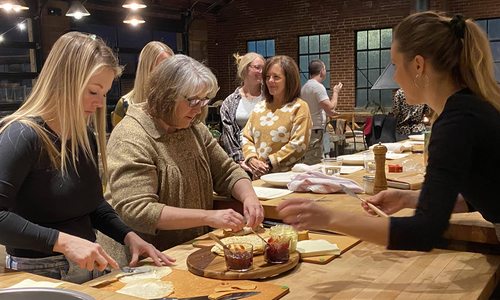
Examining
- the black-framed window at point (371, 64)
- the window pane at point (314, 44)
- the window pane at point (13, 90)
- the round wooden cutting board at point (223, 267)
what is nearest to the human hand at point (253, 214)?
the round wooden cutting board at point (223, 267)

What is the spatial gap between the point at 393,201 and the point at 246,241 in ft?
1.70

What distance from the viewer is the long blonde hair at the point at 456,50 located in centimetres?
150

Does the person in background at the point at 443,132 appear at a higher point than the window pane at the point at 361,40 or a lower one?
lower

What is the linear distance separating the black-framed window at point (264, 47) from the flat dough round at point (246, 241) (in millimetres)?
10344

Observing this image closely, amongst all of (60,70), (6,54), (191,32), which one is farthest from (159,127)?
(191,32)

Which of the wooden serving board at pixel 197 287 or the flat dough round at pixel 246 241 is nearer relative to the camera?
the wooden serving board at pixel 197 287

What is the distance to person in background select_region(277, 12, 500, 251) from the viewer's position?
131 cm

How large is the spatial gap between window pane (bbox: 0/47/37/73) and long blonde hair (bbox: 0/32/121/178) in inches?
299

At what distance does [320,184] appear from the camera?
248cm

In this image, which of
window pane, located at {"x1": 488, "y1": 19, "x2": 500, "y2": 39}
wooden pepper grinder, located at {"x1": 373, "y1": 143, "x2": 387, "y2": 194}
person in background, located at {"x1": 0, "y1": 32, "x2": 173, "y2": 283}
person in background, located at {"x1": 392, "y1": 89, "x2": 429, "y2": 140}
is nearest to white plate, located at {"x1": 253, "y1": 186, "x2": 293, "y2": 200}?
wooden pepper grinder, located at {"x1": 373, "y1": 143, "x2": 387, "y2": 194}

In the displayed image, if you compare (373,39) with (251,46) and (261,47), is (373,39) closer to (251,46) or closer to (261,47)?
(261,47)

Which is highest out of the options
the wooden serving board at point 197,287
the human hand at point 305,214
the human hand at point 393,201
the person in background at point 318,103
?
the person in background at point 318,103

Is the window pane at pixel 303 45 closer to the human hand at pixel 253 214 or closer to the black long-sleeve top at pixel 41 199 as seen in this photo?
the human hand at pixel 253 214

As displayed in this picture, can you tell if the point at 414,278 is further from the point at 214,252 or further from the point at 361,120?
the point at 361,120
